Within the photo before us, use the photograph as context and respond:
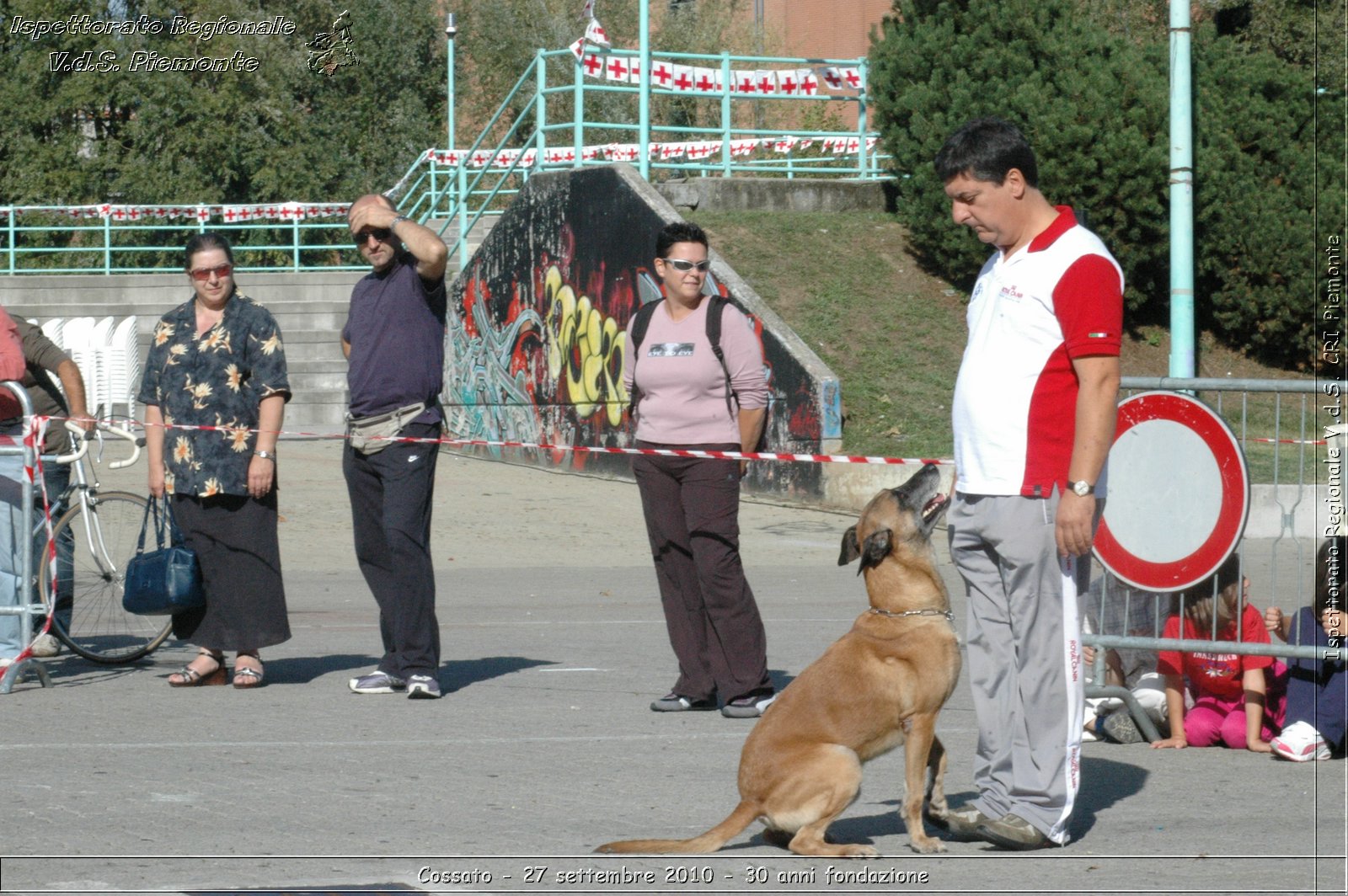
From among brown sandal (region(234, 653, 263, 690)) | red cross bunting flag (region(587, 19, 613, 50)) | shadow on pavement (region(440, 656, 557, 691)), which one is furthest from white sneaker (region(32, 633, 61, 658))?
red cross bunting flag (region(587, 19, 613, 50))

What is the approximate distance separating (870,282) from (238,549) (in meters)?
12.0

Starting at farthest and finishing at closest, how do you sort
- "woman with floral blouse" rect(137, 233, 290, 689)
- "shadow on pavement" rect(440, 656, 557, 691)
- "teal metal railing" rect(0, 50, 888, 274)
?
"teal metal railing" rect(0, 50, 888, 274) < "shadow on pavement" rect(440, 656, 557, 691) < "woman with floral blouse" rect(137, 233, 290, 689)

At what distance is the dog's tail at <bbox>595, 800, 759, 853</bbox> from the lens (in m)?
4.45

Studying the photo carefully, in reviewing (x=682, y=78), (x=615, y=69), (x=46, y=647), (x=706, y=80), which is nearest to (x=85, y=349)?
(x=615, y=69)

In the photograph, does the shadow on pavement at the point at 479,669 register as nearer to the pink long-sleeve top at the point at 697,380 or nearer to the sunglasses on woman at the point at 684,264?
the pink long-sleeve top at the point at 697,380

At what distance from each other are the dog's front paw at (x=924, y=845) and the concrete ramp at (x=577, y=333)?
1020 cm

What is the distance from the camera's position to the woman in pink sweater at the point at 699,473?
7094 mm

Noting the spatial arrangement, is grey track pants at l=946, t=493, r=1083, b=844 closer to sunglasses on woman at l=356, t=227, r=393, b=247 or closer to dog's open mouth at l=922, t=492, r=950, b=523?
dog's open mouth at l=922, t=492, r=950, b=523

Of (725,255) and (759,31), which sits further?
(759,31)

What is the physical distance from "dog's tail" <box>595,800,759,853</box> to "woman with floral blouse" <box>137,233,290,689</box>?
3539mm

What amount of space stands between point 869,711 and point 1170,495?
2.07 m

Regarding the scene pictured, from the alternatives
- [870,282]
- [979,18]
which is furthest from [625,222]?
[979,18]

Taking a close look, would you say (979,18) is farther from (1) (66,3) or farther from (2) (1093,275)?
(1) (66,3)

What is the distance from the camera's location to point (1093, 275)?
4711 mm
